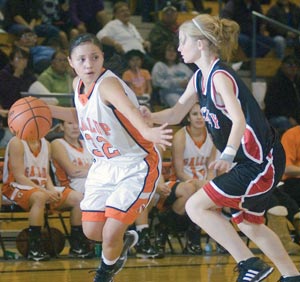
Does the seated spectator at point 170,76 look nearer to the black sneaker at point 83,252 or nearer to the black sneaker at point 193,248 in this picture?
the black sneaker at point 193,248

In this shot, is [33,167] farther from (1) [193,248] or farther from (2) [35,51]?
(2) [35,51]

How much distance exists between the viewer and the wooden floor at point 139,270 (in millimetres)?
6965

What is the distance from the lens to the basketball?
639 centimetres

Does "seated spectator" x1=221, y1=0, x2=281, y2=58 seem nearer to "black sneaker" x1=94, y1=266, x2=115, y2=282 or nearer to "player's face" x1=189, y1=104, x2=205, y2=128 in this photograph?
"player's face" x1=189, y1=104, x2=205, y2=128

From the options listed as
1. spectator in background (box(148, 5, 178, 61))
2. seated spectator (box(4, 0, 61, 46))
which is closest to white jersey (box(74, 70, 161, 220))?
seated spectator (box(4, 0, 61, 46))

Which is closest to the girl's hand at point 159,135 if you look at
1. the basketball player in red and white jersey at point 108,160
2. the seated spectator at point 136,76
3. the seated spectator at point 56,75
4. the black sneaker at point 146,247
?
the basketball player in red and white jersey at point 108,160

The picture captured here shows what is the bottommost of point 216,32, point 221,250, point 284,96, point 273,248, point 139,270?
point 221,250

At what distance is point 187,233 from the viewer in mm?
8523

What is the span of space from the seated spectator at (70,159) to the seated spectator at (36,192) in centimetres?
14

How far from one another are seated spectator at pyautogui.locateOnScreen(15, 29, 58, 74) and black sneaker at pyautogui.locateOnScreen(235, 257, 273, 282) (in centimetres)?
541

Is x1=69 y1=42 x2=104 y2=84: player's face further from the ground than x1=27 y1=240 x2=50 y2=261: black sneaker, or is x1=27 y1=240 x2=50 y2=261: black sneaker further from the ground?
x1=69 y1=42 x2=104 y2=84: player's face

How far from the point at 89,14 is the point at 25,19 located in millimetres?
847

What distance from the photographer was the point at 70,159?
338 inches

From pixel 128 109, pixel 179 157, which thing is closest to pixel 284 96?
pixel 179 157
